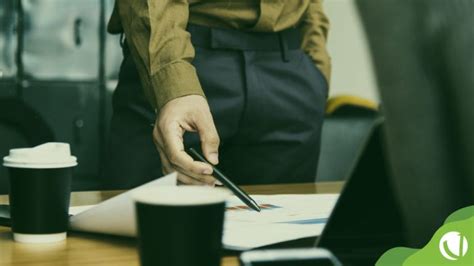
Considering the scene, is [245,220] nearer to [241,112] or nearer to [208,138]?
[208,138]

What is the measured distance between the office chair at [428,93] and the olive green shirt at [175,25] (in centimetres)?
79

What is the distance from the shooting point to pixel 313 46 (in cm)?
179

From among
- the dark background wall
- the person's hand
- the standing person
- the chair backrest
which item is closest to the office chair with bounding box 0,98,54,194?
Result: the standing person

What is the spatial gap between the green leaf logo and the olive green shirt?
0.74m

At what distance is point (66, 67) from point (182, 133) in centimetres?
233

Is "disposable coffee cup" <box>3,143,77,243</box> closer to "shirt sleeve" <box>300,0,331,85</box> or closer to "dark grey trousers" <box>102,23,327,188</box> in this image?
"dark grey trousers" <box>102,23,327,188</box>

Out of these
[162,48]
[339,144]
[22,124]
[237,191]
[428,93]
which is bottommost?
[339,144]

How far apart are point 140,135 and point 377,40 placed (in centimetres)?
105

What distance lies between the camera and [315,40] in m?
1.79

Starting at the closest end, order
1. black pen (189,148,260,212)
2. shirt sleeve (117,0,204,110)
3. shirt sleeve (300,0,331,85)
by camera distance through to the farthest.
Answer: black pen (189,148,260,212)
shirt sleeve (117,0,204,110)
shirt sleeve (300,0,331,85)

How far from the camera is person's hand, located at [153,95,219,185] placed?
1.05m

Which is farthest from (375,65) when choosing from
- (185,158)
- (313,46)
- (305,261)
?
(313,46)

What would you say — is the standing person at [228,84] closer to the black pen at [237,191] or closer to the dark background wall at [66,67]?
the black pen at [237,191]

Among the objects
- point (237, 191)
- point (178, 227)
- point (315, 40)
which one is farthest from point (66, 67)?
point (178, 227)
